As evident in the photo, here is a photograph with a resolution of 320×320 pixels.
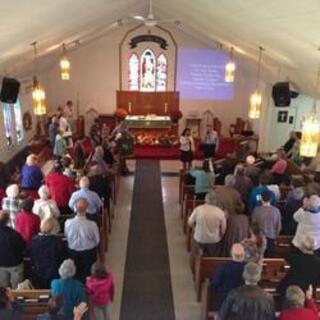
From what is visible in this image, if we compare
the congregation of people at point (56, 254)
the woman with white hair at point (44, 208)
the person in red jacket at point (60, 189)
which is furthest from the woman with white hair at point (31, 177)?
the woman with white hair at point (44, 208)

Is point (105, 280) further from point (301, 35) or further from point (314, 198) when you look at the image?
point (301, 35)

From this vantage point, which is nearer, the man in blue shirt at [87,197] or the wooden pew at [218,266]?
the wooden pew at [218,266]

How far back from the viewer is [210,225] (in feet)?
18.6

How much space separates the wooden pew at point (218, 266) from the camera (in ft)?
17.2

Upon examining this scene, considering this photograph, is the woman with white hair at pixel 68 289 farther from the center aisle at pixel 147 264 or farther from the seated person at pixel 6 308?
the center aisle at pixel 147 264

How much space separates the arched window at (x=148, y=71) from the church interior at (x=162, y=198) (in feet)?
2.26

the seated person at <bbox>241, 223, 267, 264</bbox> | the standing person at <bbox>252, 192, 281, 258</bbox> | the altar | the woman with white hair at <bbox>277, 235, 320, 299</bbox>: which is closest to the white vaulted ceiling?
the standing person at <bbox>252, 192, 281, 258</bbox>

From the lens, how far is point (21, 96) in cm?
1329

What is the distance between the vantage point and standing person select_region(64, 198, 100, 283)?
17.0 feet

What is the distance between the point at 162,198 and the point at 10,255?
214 inches

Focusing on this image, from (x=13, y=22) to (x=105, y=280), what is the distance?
324cm

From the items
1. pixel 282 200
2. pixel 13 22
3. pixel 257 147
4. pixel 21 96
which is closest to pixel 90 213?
pixel 13 22

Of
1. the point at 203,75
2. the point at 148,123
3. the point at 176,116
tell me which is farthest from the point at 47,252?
the point at 203,75

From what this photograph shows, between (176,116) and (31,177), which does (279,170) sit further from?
(176,116)
